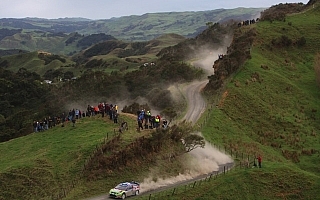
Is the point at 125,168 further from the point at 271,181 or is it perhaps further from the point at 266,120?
the point at 266,120

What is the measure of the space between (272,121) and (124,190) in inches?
1233

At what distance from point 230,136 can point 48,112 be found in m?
41.9

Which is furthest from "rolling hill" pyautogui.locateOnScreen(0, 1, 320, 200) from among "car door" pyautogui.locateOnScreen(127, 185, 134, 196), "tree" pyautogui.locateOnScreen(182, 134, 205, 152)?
"car door" pyautogui.locateOnScreen(127, 185, 134, 196)

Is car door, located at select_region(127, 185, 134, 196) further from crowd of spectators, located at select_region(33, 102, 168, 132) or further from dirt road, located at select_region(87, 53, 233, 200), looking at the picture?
crowd of spectators, located at select_region(33, 102, 168, 132)

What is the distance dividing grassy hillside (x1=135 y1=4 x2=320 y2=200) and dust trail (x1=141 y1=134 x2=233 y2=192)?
10.5 ft

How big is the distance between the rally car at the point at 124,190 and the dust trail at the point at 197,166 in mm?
1611

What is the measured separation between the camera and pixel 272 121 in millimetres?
55156

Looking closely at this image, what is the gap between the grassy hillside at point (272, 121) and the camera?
33500mm

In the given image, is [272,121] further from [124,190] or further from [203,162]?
[124,190]

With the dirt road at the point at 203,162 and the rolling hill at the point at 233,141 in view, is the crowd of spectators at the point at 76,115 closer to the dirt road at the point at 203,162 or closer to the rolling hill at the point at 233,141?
the rolling hill at the point at 233,141

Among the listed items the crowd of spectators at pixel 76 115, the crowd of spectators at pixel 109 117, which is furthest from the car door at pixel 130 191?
the crowd of spectators at pixel 76 115

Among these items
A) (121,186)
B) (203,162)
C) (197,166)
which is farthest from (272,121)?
(121,186)

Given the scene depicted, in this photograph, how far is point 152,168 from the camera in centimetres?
3575

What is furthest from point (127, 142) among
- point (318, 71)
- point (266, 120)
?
point (318, 71)
